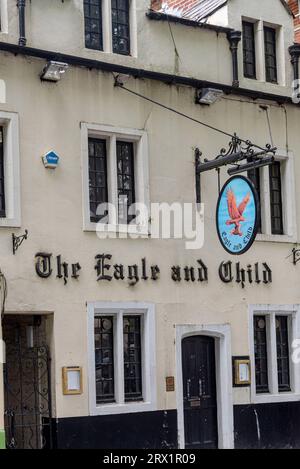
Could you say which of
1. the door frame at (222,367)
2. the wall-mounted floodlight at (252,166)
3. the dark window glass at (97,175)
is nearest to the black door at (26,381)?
the dark window glass at (97,175)

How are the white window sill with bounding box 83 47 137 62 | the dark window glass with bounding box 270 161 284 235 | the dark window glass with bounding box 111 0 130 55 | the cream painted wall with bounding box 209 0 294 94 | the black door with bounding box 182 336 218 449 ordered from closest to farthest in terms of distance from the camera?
1. the white window sill with bounding box 83 47 137 62
2. the dark window glass with bounding box 111 0 130 55
3. the black door with bounding box 182 336 218 449
4. the cream painted wall with bounding box 209 0 294 94
5. the dark window glass with bounding box 270 161 284 235

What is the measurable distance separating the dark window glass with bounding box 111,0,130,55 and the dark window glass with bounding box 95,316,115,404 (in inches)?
197

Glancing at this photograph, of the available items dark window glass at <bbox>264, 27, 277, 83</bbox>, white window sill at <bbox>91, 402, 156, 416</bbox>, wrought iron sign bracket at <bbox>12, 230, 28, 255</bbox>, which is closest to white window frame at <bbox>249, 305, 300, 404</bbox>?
white window sill at <bbox>91, 402, 156, 416</bbox>

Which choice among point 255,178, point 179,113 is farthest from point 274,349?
point 179,113

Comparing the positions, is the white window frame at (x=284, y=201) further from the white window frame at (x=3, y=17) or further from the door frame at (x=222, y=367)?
the white window frame at (x=3, y=17)

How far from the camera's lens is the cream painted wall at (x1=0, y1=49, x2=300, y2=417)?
56.9 ft

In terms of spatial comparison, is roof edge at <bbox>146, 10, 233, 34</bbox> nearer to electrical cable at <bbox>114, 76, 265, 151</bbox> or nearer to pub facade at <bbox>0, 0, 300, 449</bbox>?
pub facade at <bbox>0, 0, 300, 449</bbox>

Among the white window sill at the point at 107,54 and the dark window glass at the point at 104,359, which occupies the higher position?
the white window sill at the point at 107,54

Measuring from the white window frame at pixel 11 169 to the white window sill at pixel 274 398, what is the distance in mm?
6079

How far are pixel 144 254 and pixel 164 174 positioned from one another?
1.59m

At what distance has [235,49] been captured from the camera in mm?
20500

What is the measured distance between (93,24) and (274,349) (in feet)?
23.5

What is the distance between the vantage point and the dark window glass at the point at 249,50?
68.8 ft

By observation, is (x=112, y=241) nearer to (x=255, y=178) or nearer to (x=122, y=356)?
(x=122, y=356)
